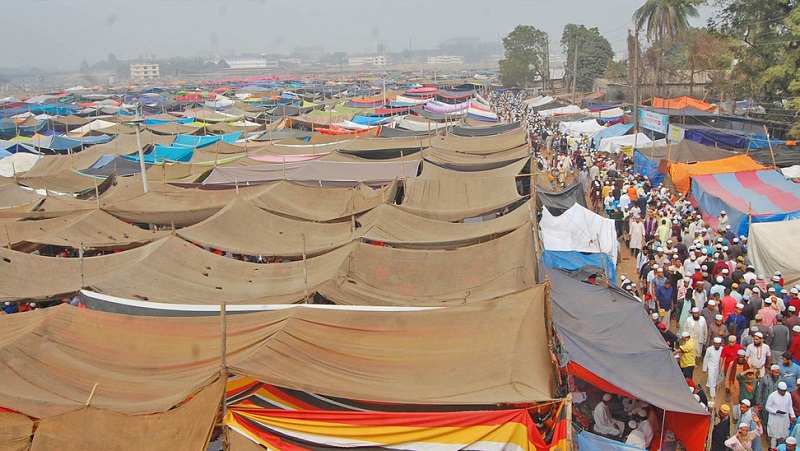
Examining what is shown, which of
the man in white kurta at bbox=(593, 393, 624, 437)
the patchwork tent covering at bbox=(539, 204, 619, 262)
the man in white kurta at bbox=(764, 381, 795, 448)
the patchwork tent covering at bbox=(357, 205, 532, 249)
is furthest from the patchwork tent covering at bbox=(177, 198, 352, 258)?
the man in white kurta at bbox=(764, 381, 795, 448)

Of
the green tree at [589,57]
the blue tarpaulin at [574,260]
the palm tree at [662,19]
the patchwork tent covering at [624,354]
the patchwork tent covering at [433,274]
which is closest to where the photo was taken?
the patchwork tent covering at [624,354]

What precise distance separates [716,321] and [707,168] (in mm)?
8631

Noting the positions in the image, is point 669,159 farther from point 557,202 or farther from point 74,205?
point 74,205

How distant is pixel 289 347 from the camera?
568cm

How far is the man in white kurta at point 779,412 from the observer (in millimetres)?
6219

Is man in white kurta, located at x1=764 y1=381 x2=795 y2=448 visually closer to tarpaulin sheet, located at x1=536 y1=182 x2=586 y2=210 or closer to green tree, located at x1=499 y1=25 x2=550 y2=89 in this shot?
tarpaulin sheet, located at x1=536 y1=182 x2=586 y2=210

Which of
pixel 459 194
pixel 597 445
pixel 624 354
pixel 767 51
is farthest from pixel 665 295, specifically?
pixel 767 51

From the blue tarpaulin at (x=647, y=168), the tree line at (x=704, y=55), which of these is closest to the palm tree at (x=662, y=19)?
the tree line at (x=704, y=55)

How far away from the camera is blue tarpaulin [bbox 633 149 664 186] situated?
685 inches

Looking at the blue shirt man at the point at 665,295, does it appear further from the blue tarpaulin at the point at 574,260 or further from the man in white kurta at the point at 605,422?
the man in white kurta at the point at 605,422

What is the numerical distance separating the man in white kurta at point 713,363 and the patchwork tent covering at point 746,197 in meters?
4.30

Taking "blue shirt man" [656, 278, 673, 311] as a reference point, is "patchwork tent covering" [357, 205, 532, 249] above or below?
above

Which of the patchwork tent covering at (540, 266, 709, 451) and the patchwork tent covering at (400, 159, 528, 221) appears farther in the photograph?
the patchwork tent covering at (400, 159, 528, 221)

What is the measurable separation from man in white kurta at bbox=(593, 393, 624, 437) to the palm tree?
3448 centimetres
